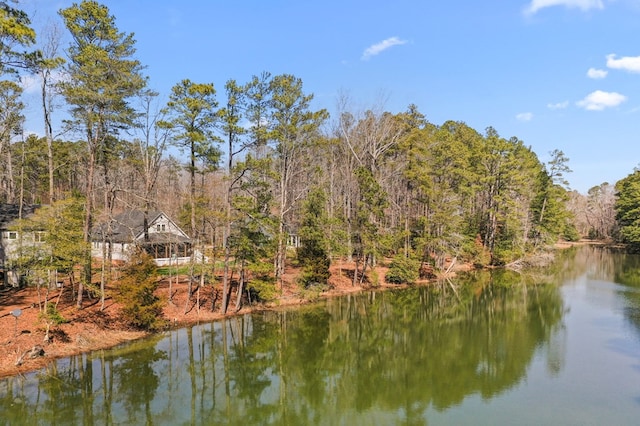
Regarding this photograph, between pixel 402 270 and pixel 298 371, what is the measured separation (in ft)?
67.0

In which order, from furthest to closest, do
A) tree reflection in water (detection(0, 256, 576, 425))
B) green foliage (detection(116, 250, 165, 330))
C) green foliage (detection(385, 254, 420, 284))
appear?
green foliage (detection(385, 254, 420, 284)) < green foliage (detection(116, 250, 165, 330)) < tree reflection in water (detection(0, 256, 576, 425))

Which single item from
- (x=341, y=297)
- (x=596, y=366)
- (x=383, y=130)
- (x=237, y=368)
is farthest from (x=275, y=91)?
(x=596, y=366)

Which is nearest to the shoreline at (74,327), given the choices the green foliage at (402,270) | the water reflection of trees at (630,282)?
the green foliage at (402,270)

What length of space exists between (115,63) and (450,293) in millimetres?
28067

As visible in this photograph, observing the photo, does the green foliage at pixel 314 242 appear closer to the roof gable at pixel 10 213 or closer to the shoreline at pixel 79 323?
the shoreline at pixel 79 323

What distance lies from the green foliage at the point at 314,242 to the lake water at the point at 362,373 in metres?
3.34

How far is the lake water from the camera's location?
497 inches

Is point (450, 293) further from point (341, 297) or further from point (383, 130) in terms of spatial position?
point (383, 130)

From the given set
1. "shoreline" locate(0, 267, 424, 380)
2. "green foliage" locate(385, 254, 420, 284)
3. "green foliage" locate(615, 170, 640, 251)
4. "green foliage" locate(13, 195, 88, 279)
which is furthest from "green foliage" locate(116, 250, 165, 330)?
"green foliage" locate(615, 170, 640, 251)

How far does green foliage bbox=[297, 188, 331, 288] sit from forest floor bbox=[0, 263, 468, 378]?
1.80 m

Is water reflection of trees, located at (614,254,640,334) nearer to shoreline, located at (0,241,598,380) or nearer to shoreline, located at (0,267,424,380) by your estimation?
shoreline, located at (0,241,598,380)

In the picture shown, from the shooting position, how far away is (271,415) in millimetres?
12945

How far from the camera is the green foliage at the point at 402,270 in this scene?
116ft

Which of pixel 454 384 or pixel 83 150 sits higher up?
pixel 83 150
